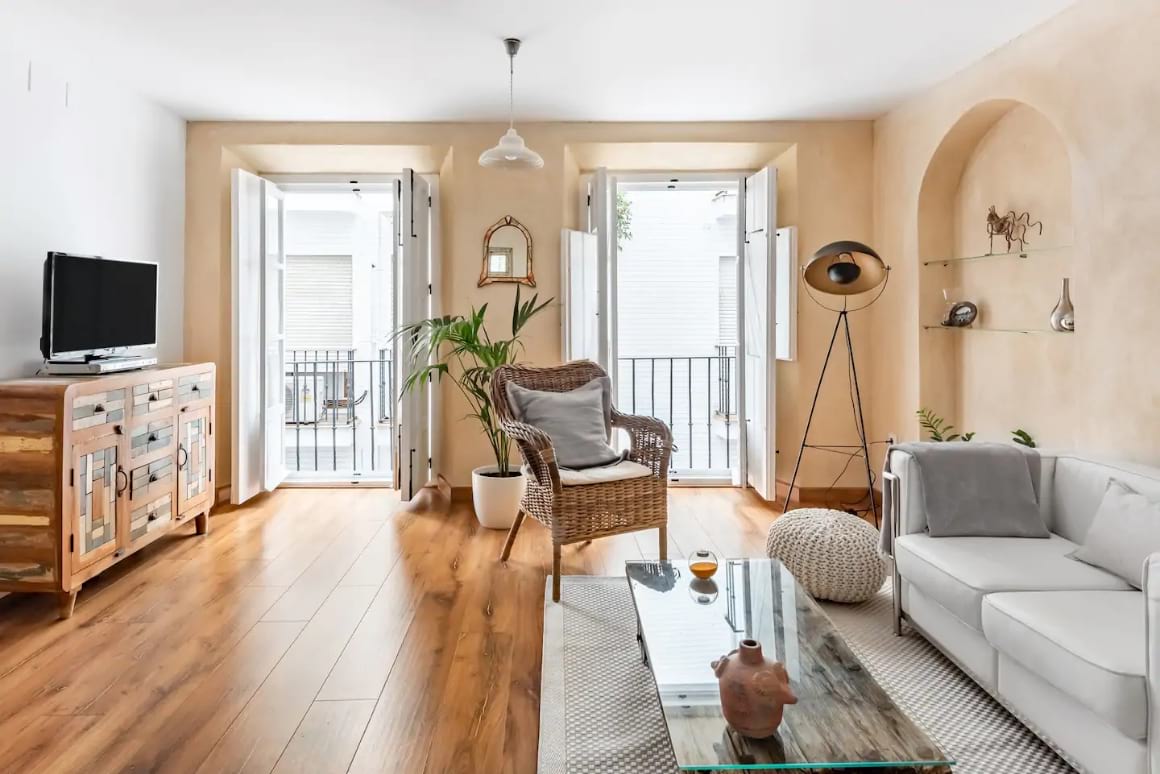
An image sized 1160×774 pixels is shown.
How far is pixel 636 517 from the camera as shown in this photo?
10.6ft

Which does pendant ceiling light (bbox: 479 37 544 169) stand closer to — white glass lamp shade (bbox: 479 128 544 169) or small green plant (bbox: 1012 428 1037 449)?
white glass lamp shade (bbox: 479 128 544 169)

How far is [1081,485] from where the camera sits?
8.15 feet

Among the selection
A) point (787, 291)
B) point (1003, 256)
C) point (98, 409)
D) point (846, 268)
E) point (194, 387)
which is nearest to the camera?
point (98, 409)

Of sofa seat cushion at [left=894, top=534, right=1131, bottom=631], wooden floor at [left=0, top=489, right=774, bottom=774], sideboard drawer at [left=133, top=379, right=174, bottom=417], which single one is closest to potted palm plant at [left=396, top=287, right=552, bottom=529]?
wooden floor at [left=0, top=489, right=774, bottom=774]

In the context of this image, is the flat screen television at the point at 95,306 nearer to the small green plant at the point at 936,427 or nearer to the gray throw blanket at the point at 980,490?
the gray throw blanket at the point at 980,490

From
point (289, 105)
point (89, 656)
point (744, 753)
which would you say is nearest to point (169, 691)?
point (89, 656)

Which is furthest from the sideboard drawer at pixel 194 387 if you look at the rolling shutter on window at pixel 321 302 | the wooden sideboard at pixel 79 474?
the rolling shutter on window at pixel 321 302

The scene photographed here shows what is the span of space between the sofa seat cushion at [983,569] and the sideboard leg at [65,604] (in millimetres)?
3202

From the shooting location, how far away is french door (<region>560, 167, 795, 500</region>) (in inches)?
182

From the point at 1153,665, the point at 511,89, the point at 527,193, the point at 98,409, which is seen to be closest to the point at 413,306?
the point at 527,193

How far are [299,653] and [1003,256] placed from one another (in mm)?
3695

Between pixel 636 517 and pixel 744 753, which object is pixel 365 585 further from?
pixel 744 753

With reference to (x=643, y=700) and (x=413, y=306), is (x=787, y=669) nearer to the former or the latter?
(x=643, y=700)

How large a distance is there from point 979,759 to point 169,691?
7.77 ft
